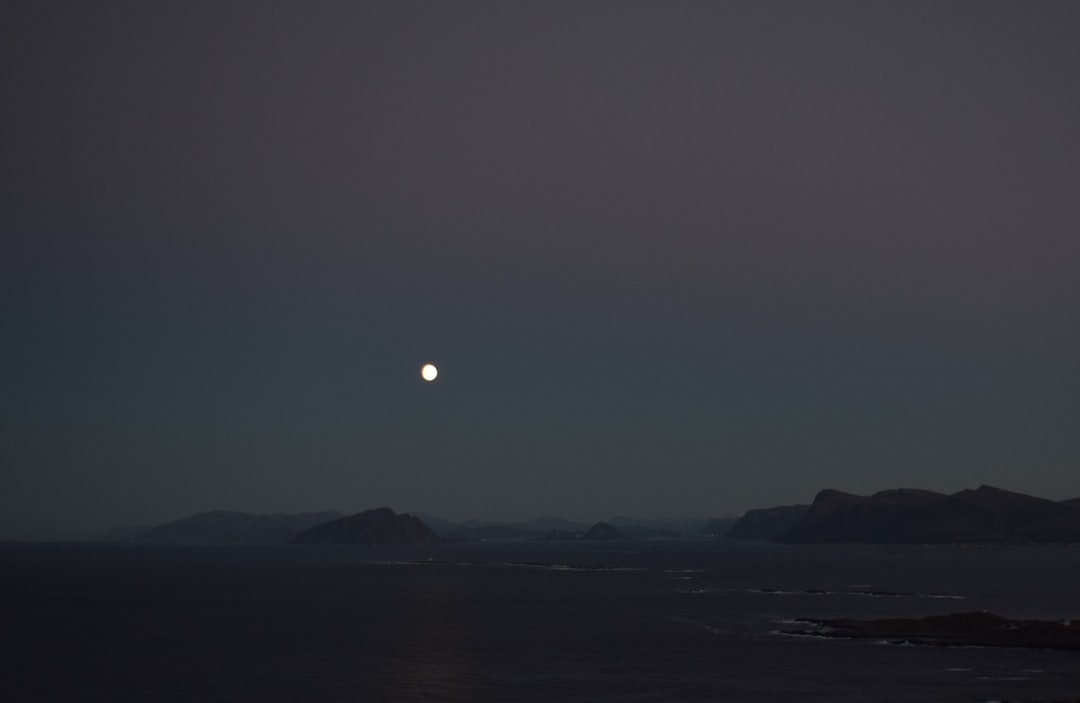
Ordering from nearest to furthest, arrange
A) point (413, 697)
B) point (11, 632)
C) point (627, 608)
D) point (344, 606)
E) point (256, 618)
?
point (413, 697) < point (11, 632) < point (256, 618) < point (627, 608) < point (344, 606)

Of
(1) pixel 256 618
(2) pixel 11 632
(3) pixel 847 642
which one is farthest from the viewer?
(1) pixel 256 618

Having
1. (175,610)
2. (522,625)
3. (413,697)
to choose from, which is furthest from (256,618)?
(413,697)

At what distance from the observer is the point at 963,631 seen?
3701 inches

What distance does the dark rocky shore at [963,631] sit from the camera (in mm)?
87750

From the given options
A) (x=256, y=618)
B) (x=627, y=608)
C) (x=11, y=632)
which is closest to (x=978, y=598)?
(x=627, y=608)

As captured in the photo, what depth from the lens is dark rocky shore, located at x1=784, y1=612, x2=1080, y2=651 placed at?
8775 cm

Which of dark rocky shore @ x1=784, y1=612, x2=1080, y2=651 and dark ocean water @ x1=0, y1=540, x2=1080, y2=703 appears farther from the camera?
dark rocky shore @ x1=784, y1=612, x2=1080, y2=651

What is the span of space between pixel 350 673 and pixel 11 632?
4888cm

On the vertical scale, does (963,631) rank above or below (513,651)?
above

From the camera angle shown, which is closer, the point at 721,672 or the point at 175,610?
the point at 721,672

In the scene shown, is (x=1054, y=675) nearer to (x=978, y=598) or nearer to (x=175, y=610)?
(x=978, y=598)

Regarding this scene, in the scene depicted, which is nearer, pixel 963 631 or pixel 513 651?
pixel 513 651

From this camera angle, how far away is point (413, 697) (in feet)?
223

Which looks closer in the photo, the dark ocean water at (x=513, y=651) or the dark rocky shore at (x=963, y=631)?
the dark ocean water at (x=513, y=651)
